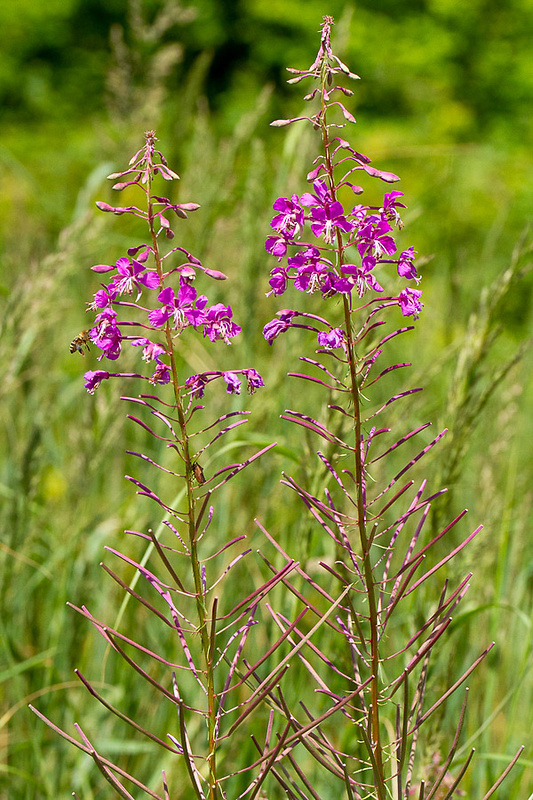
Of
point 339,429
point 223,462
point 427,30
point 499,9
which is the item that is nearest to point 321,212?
point 339,429

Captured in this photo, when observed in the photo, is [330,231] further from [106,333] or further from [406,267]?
[106,333]

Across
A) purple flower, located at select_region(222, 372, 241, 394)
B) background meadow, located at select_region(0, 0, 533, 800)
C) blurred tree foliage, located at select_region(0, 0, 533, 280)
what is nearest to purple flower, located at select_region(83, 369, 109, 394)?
purple flower, located at select_region(222, 372, 241, 394)

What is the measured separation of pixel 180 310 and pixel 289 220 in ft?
0.39

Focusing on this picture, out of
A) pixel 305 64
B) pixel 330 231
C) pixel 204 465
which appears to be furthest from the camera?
pixel 305 64

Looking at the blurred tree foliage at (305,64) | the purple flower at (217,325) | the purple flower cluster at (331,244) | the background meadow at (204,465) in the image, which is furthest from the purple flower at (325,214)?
the blurred tree foliage at (305,64)

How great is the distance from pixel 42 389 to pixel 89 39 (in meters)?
10.9

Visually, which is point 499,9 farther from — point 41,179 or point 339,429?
point 339,429

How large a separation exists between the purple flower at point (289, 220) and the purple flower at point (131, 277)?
11 centimetres

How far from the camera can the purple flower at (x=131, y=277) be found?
0.73 m

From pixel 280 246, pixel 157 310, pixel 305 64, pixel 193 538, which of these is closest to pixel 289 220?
pixel 280 246

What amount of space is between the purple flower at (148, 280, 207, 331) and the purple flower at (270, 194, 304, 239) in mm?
91

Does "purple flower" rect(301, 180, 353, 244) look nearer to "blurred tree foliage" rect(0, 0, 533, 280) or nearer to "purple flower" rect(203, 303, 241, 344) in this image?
"purple flower" rect(203, 303, 241, 344)

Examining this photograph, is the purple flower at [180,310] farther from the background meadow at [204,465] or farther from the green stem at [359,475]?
the background meadow at [204,465]

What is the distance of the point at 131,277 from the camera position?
2.42 feet
